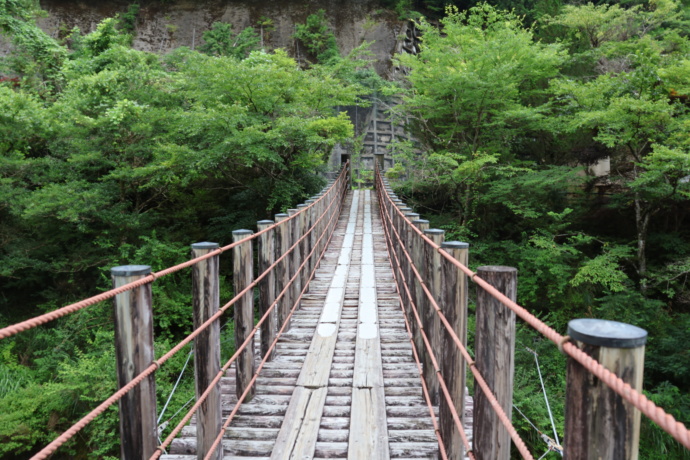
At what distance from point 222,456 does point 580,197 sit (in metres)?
11.5

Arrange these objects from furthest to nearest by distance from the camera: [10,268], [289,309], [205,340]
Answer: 1. [10,268]
2. [289,309]
3. [205,340]

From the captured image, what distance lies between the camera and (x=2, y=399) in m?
6.54

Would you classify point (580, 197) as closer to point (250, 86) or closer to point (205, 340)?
point (250, 86)

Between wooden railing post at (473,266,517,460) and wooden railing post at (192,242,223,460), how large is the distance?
137cm

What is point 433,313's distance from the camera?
2.74 metres

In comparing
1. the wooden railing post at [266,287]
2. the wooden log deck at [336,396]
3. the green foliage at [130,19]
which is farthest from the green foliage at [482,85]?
the green foliage at [130,19]

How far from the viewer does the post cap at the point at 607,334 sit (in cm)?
78

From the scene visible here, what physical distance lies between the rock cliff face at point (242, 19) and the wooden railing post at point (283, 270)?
85.9 feet

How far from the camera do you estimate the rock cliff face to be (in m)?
28.1

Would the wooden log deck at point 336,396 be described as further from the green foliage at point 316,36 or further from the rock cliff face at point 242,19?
the rock cliff face at point 242,19

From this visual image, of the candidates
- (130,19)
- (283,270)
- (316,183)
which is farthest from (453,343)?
(130,19)

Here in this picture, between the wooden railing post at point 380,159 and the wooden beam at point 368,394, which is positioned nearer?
the wooden beam at point 368,394

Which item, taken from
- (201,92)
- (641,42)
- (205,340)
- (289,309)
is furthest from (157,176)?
(641,42)

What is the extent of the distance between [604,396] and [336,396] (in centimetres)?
233
